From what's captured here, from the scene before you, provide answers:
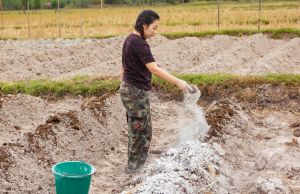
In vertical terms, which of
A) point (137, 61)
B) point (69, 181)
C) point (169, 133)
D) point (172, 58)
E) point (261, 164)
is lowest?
point (169, 133)

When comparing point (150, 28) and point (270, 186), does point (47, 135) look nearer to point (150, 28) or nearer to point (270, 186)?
point (150, 28)

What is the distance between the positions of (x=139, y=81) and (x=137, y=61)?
226 millimetres

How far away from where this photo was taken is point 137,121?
5625 millimetres

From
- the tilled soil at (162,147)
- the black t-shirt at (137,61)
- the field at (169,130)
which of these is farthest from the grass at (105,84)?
the black t-shirt at (137,61)

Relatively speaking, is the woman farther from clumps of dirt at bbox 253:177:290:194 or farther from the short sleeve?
clumps of dirt at bbox 253:177:290:194

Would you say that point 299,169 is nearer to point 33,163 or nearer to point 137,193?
point 137,193

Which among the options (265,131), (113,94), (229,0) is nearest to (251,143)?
(265,131)

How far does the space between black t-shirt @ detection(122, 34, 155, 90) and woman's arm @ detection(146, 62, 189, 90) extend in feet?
0.22

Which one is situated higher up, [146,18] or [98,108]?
[146,18]

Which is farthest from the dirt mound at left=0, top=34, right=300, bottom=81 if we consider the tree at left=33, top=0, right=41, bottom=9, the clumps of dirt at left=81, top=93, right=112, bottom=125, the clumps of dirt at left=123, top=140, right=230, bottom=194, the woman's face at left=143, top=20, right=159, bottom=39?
the tree at left=33, top=0, right=41, bottom=9

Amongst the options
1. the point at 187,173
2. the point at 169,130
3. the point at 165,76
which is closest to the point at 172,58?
the point at 169,130

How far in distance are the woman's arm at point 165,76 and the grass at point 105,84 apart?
3687 millimetres

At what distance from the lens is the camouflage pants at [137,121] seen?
18.2ft

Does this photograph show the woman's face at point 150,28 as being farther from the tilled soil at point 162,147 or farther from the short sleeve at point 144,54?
the tilled soil at point 162,147
